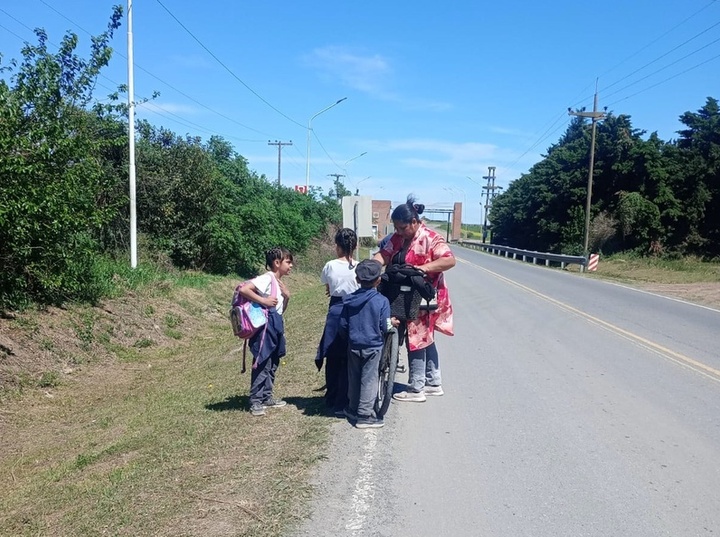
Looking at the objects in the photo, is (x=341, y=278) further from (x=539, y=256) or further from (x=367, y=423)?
(x=539, y=256)

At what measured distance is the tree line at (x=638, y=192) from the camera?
38.8m

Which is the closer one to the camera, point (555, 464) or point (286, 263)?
point (555, 464)

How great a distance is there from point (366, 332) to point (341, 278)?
0.87 m

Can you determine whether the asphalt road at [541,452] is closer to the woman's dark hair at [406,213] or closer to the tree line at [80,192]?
the woman's dark hair at [406,213]

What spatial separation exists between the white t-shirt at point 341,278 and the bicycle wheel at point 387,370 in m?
0.67

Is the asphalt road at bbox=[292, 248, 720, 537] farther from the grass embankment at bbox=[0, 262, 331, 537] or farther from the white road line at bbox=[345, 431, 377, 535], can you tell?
the grass embankment at bbox=[0, 262, 331, 537]

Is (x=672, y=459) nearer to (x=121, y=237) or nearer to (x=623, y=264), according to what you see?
(x=121, y=237)

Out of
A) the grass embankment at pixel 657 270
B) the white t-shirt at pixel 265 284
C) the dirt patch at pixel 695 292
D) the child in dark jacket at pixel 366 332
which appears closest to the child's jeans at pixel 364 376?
the child in dark jacket at pixel 366 332

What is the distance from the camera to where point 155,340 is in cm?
1251

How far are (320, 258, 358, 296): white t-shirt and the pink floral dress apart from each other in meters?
0.37

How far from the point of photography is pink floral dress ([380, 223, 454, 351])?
19.7 feet

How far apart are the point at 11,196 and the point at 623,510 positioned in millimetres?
8085

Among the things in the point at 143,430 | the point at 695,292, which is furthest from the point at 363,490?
the point at 695,292

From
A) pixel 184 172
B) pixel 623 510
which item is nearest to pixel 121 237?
pixel 184 172
